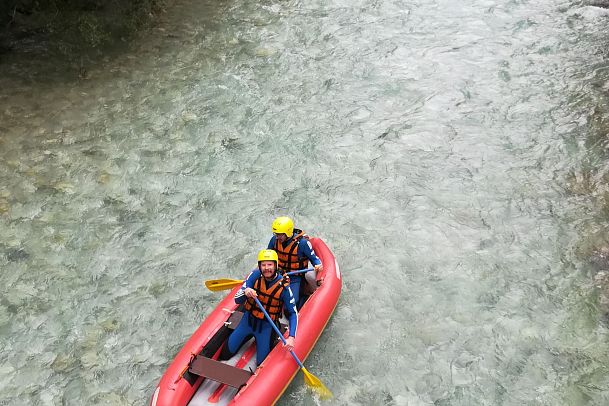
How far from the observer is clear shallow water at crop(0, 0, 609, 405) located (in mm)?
5266

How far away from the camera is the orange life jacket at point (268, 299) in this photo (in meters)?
4.77

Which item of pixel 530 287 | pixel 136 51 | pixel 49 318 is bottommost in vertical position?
pixel 530 287

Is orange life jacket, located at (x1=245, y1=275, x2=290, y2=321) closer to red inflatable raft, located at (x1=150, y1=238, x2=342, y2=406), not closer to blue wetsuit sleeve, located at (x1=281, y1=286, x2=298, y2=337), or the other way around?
blue wetsuit sleeve, located at (x1=281, y1=286, x2=298, y2=337)

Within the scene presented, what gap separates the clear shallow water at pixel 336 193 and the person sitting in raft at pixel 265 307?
0.51m

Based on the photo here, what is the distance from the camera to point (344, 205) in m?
6.95

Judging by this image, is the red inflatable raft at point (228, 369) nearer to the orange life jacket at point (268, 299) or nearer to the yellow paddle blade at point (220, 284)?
the orange life jacket at point (268, 299)

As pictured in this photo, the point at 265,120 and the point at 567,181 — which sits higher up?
the point at 265,120

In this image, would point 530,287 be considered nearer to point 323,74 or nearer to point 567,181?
point 567,181

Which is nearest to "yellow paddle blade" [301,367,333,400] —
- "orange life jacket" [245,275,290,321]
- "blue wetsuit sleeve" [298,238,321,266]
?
"orange life jacket" [245,275,290,321]

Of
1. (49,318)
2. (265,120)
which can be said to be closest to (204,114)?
(265,120)

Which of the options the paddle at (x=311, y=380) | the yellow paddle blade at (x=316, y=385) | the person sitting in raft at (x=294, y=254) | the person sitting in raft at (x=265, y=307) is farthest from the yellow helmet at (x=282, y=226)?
the yellow paddle blade at (x=316, y=385)

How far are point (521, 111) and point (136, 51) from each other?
5.98m

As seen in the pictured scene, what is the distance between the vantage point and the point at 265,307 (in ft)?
15.8

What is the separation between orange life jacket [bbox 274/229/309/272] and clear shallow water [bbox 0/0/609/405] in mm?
698
